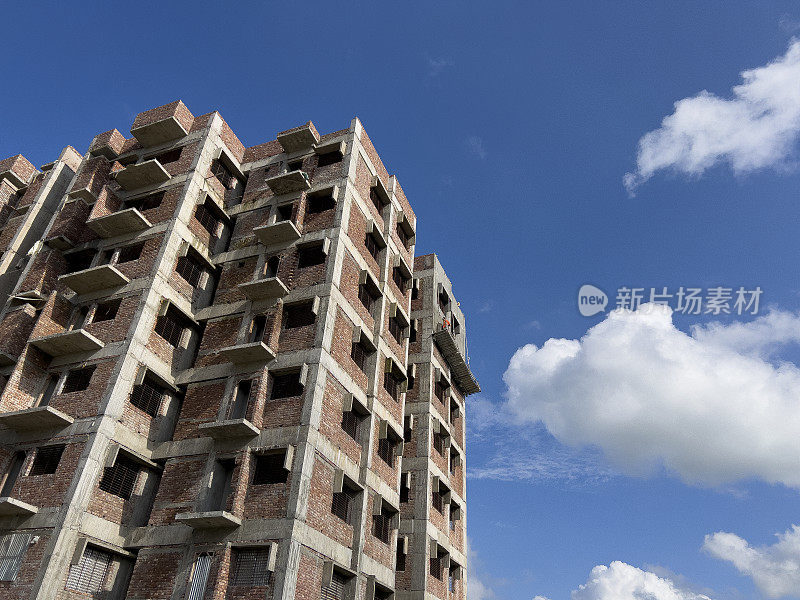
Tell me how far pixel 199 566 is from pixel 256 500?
3.17 metres

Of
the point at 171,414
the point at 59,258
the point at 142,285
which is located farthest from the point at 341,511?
the point at 59,258

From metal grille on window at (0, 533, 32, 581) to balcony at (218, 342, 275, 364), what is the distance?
34.6 feet

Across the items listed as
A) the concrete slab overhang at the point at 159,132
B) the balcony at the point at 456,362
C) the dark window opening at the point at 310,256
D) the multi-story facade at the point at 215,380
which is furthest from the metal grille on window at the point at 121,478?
the balcony at the point at 456,362

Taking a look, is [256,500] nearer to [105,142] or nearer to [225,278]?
[225,278]

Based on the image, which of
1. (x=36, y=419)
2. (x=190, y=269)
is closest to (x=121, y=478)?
(x=36, y=419)

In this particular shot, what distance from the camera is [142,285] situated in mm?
29844

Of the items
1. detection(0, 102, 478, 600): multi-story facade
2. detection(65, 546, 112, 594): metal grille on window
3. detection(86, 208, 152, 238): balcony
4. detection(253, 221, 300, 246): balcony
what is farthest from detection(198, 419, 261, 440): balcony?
detection(86, 208, 152, 238): balcony

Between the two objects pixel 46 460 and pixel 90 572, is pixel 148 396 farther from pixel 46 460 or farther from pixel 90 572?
pixel 90 572

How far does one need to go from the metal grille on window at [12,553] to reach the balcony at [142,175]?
20112 mm

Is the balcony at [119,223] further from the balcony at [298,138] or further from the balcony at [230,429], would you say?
the balcony at [230,429]

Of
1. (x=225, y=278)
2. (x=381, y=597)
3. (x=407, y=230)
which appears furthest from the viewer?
(x=407, y=230)

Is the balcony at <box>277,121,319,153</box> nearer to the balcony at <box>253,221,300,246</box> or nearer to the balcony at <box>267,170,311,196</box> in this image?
the balcony at <box>267,170,311,196</box>

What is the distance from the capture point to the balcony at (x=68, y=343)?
2764 cm

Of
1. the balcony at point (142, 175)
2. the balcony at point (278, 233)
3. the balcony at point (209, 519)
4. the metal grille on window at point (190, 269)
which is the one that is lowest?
the balcony at point (209, 519)
